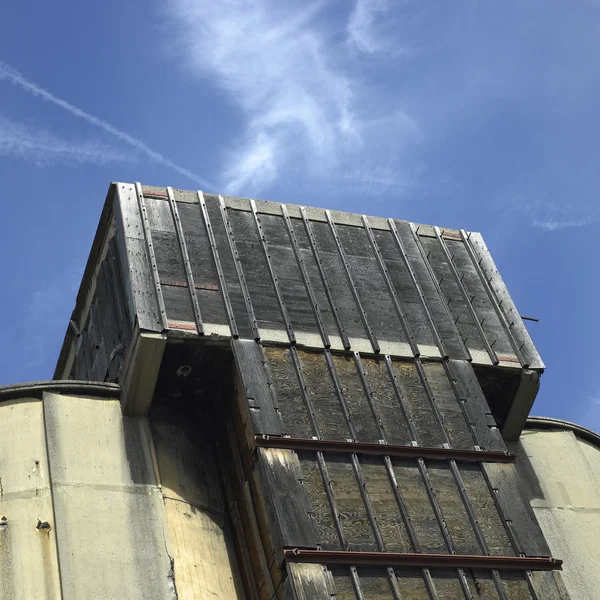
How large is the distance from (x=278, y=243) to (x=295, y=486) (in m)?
6.80

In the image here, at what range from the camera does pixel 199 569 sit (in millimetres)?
20953

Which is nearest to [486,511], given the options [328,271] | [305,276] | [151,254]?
[305,276]

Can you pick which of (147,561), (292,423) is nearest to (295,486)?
(292,423)

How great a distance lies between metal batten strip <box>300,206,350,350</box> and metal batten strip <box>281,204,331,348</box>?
326 millimetres

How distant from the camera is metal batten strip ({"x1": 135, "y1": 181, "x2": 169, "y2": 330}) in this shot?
22.5 meters

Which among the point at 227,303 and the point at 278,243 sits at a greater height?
the point at 278,243

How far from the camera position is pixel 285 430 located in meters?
21.2

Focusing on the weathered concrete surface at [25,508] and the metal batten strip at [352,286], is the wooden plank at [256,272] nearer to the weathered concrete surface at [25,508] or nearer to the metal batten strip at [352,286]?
the metal batten strip at [352,286]

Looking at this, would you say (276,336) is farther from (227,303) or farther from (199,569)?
(199,569)

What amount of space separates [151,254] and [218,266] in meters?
1.40

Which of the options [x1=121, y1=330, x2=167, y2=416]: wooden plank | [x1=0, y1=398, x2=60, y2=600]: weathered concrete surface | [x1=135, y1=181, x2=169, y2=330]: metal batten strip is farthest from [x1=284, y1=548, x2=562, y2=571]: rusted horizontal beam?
[x1=135, y1=181, x2=169, y2=330]: metal batten strip

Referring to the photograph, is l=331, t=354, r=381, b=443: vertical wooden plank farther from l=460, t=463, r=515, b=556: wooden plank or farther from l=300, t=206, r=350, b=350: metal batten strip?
l=460, t=463, r=515, b=556: wooden plank

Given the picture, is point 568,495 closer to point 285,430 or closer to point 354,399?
point 354,399

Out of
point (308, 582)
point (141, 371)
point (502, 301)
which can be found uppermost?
point (502, 301)
